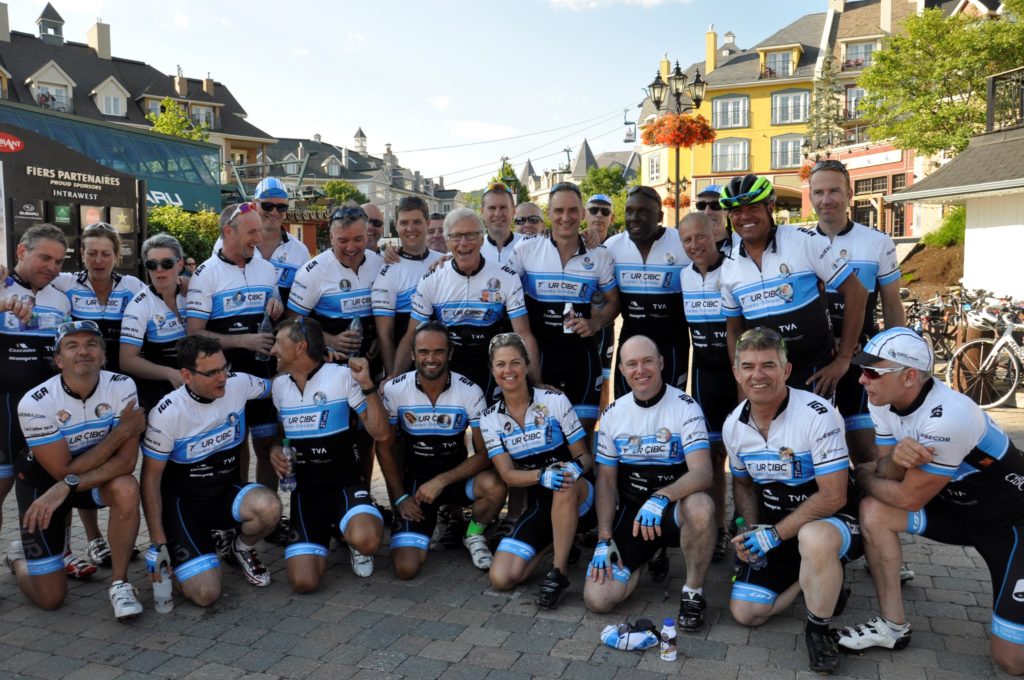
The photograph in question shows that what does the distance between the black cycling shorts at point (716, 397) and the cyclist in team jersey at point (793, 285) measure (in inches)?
21.4

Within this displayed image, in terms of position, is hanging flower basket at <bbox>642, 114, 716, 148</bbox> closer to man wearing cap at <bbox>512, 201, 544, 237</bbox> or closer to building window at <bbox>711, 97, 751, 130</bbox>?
man wearing cap at <bbox>512, 201, 544, 237</bbox>

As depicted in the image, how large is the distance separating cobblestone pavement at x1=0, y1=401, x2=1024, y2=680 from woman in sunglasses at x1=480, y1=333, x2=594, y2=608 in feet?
0.81

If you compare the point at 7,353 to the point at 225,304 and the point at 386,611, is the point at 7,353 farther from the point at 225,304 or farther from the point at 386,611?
the point at 386,611

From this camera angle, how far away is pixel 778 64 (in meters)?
56.7

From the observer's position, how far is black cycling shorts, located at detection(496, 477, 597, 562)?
5052mm

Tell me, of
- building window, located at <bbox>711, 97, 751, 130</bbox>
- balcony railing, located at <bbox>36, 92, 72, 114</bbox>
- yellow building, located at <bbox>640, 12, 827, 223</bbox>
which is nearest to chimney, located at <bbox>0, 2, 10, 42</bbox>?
balcony railing, located at <bbox>36, 92, 72, 114</bbox>

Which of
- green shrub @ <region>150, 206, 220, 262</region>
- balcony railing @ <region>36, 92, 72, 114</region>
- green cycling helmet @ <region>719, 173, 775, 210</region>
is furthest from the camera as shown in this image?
balcony railing @ <region>36, 92, 72, 114</region>

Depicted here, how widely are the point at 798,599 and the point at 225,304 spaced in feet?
14.8

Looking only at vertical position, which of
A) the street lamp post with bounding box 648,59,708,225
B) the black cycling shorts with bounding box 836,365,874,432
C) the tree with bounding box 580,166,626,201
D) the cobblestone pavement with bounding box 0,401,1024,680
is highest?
the tree with bounding box 580,166,626,201

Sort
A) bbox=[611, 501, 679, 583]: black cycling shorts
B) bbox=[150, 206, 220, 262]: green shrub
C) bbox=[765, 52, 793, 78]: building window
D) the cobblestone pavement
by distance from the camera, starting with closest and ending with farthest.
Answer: the cobblestone pavement, bbox=[611, 501, 679, 583]: black cycling shorts, bbox=[150, 206, 220, 262]: green shrub, bbox=[765, 52, 793, 78]: building window

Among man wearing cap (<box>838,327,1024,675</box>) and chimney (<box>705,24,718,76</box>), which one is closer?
man wearing cap (<box>838,327,1024,675</box>)

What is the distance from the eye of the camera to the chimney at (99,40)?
6156 centimetres

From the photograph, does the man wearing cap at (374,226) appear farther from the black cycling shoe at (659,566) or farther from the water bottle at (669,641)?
the water bottle at (669,641)

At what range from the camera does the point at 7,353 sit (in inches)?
211
